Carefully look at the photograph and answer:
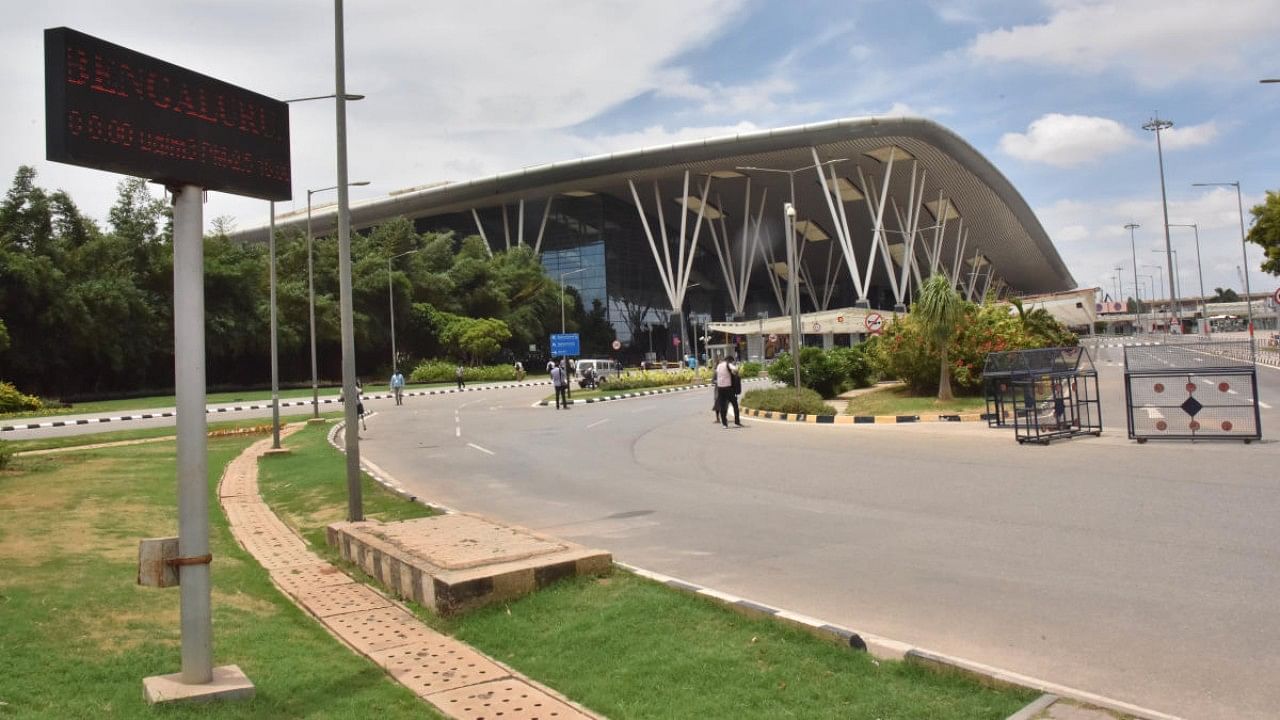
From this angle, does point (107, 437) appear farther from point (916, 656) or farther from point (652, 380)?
point (652, 380)

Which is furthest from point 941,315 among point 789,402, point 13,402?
point 13,402

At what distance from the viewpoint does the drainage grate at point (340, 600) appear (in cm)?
662

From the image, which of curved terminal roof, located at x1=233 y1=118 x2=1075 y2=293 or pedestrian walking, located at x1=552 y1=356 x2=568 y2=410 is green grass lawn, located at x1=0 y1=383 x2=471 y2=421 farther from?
curved terminal roof, located at x1=233 y1=118 x2=1075 y2=293

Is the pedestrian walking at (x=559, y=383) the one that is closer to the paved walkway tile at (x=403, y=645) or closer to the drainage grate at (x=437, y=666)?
the paved walkway tile at (x=403, y=645)

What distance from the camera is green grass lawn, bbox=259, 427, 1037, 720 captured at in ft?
14.0

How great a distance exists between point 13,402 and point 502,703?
37.3 metres

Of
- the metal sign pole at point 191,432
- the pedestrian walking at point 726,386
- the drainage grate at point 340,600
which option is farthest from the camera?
the pedestrian walking at point 726,386

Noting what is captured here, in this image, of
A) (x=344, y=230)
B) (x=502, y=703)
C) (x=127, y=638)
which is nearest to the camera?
(x=502, y=703)

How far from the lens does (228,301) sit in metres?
51.2

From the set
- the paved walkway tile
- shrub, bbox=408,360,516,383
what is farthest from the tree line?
the paved walkway tile

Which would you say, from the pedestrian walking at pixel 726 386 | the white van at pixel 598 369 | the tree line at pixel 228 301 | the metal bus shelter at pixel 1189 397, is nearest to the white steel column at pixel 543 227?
the tree line at pixel 228 301

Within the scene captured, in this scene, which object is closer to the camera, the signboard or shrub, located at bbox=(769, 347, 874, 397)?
the signboard

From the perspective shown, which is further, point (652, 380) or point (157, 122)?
point (652, 380)

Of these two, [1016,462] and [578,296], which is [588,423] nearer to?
[1016,462]
